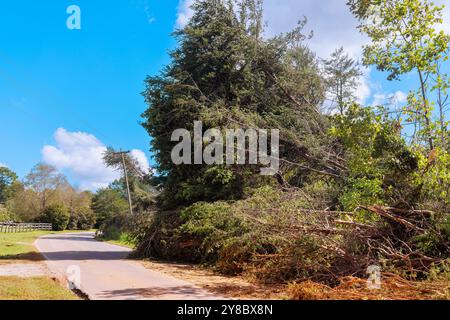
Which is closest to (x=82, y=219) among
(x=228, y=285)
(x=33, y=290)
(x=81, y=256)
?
(x=81, y=256)

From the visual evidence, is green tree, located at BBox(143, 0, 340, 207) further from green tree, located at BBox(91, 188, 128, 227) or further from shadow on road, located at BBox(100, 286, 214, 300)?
green tree, located at BBox(91, 188, 128, 227)

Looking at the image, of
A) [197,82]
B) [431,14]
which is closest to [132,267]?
[197,82]

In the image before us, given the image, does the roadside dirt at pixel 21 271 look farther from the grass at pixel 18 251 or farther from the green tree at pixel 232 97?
the green tree at pixel 232 97

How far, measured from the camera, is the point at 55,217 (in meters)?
56.8

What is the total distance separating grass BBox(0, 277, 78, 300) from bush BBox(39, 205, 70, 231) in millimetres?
51802

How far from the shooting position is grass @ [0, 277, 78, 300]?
6.89 meters

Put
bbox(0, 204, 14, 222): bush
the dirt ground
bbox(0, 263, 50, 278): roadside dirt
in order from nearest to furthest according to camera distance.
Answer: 1. the dirt ground
2. bbox(0, 263, 50, 278): roadside dirt
3. bbox(0, 204, 14, 222): bush

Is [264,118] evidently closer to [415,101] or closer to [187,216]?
[187,216]

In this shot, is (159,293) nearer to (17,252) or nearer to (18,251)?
(17,252)

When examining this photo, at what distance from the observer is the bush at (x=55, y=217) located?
5675 cm
